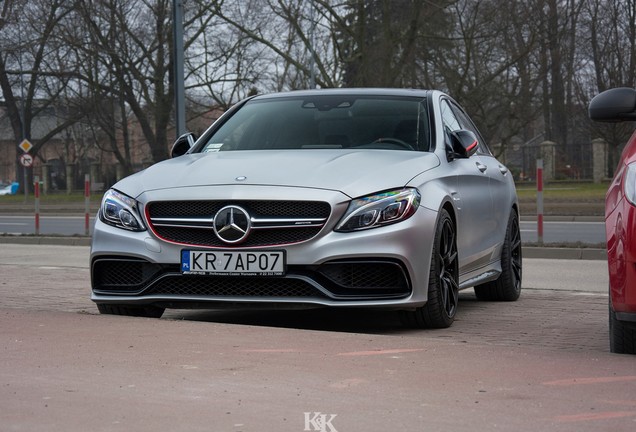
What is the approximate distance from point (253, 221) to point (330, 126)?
1.43 m

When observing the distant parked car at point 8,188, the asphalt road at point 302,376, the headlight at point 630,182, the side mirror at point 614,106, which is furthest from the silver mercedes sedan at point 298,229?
the distant parked car at point 8,188

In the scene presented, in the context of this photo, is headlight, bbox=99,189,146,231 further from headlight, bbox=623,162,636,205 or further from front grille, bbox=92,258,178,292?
headlight, bbox=623,162,636,205

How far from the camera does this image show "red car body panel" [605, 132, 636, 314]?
5337mm

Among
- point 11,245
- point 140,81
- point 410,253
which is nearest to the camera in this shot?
point 410,253

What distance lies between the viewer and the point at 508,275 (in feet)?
29.9

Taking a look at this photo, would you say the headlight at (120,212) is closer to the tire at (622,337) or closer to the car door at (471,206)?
the car door at (471,206)

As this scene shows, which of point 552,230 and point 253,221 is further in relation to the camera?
point 552,230

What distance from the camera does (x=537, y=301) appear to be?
30.9ft

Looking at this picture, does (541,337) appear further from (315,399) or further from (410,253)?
(315,399)

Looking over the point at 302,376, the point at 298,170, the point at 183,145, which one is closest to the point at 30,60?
the point at 183,145

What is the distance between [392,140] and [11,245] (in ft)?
46.1

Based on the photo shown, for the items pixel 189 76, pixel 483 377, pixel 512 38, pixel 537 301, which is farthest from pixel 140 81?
pixel 483 377
